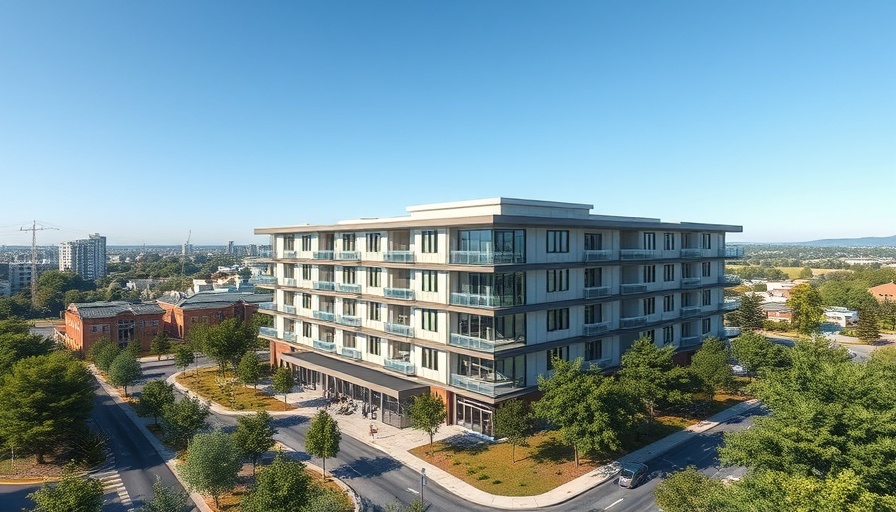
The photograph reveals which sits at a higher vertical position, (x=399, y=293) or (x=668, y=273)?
(x=668, y=273)

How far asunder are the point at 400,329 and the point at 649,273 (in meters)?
26.0

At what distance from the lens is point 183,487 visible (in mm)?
30031

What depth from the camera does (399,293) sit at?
43.2 meters

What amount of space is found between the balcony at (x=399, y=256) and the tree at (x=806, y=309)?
A: 76.4 meters

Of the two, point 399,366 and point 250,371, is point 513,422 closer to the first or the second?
point 399,366

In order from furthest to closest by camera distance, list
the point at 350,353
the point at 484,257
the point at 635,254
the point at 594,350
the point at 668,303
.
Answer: the point at 668,303
the point at 350,353
the point at 635,254
the point at 594,350
the point at 484,257

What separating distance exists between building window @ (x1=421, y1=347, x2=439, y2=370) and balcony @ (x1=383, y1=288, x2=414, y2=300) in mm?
4585

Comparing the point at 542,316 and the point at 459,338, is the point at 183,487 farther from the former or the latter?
the point at 542,316

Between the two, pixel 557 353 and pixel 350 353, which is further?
pixel 350 353

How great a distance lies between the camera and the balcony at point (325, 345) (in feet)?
169

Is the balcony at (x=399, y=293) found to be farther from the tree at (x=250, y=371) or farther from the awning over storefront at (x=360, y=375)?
→ the tree at (x=250, y=371)

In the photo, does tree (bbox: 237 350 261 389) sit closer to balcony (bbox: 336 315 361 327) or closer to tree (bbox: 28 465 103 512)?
balcony (bbox: 336 315 361 327)

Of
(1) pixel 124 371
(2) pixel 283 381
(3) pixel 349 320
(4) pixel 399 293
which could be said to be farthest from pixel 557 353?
(1) pixel 124 371

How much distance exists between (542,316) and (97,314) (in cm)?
6900
